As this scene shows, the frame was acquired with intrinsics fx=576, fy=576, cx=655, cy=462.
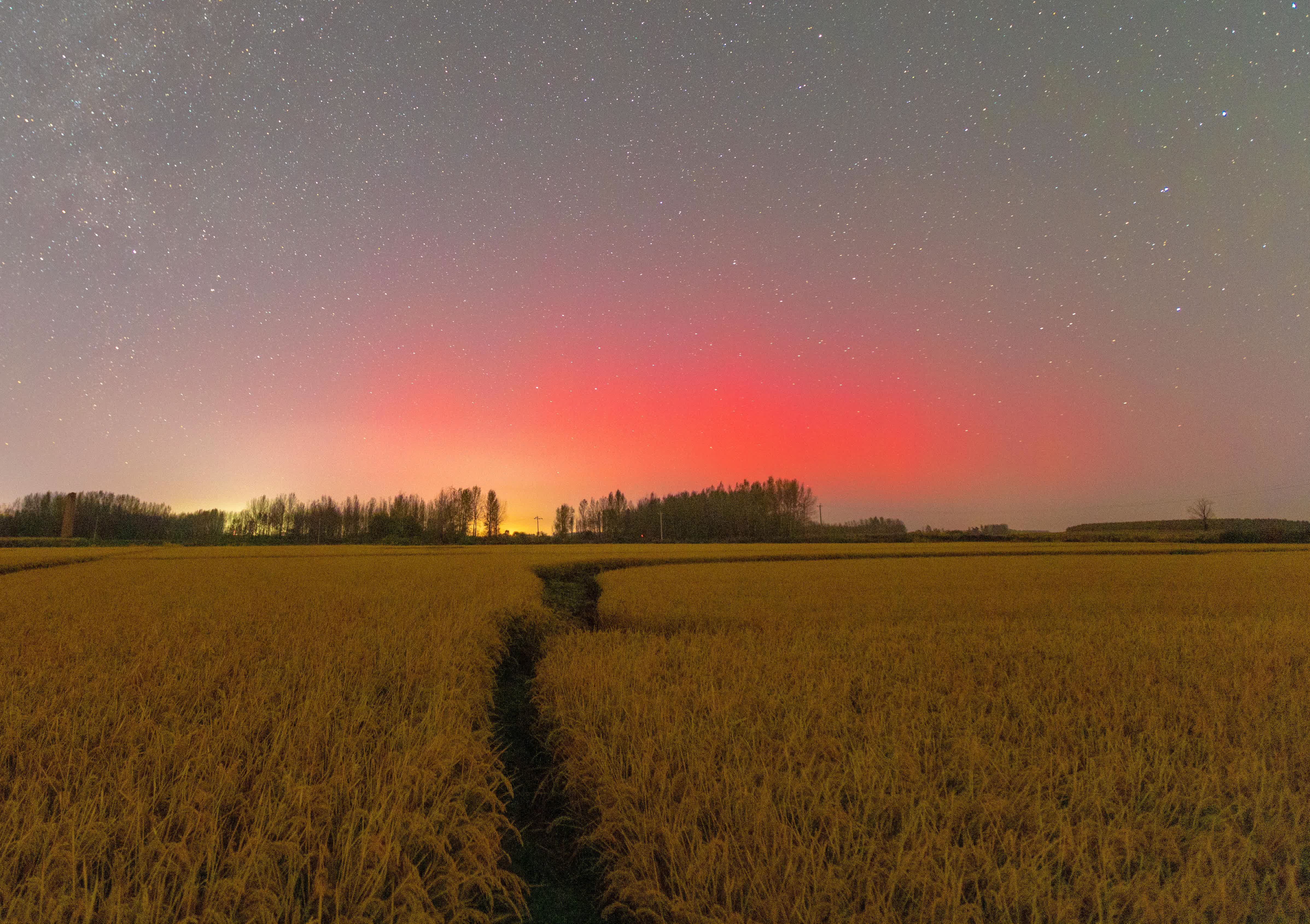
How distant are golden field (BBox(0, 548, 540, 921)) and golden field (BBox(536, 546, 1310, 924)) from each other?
2.87 feet

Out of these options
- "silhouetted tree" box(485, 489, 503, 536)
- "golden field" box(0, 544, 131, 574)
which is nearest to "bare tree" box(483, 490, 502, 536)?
"silhouetted tree" box(485, 489, 503, 536)

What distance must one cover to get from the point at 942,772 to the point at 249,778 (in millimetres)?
4252

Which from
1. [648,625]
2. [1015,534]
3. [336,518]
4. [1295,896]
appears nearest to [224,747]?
[1295,896]

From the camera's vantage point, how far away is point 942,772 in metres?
3.60

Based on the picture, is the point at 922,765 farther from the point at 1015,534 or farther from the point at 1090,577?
the point at 1015,534

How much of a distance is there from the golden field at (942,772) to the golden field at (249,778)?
2.87 ft

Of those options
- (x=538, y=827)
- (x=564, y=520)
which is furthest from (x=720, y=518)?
(x=538, y=827)

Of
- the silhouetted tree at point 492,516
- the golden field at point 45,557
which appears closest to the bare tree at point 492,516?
the silhouetted tree at point 492,516

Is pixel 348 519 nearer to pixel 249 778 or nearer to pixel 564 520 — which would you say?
pixel 564 520

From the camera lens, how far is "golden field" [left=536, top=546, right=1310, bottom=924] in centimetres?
251

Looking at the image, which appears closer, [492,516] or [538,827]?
[538,827]

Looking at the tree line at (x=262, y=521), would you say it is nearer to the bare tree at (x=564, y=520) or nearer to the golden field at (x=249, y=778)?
the bare tree at (x=564, y=520)

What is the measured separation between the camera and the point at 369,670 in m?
6.21

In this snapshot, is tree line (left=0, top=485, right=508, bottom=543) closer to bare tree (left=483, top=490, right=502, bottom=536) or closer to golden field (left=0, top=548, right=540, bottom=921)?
bare tree (left=483, top=490, right=502, bottom=536)
